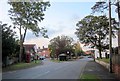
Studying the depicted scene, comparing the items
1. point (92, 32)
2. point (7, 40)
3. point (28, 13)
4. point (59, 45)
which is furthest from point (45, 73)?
point (59, 45)

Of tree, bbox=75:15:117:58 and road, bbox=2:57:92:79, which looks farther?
tree, bbox=75:15:117:58

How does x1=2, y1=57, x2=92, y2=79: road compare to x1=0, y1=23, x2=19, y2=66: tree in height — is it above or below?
below

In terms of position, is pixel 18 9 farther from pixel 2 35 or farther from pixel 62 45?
pixel 62 45

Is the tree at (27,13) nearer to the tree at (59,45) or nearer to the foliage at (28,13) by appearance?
the foliage at (28,13)

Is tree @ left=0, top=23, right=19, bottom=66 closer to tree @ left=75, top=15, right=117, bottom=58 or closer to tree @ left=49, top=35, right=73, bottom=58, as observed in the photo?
tree @ left=75, top=15, right=117, bottom=58

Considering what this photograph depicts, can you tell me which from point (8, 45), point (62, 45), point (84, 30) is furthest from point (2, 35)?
point (62, 45)

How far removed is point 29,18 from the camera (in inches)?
2638

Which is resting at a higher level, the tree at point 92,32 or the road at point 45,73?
the tree at point 92,32

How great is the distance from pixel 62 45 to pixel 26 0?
77.4 meters

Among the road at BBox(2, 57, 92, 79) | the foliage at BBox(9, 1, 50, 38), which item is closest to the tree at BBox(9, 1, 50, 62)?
the foliage at BBox(9, 1, 50, 38)

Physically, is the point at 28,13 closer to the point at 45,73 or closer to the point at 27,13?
the point at 27,13

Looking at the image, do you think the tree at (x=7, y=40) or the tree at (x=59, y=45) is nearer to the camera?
the tree at (x=7, y=40)

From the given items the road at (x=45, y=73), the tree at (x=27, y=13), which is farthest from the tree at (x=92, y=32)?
the road at (x=45, y=73)

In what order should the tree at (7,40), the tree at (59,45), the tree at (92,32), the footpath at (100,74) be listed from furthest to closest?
1. the tree at (59,45)
2. the tree at (92,32)
3. the tree at (7,40)
4. the footpath at (100,74)
